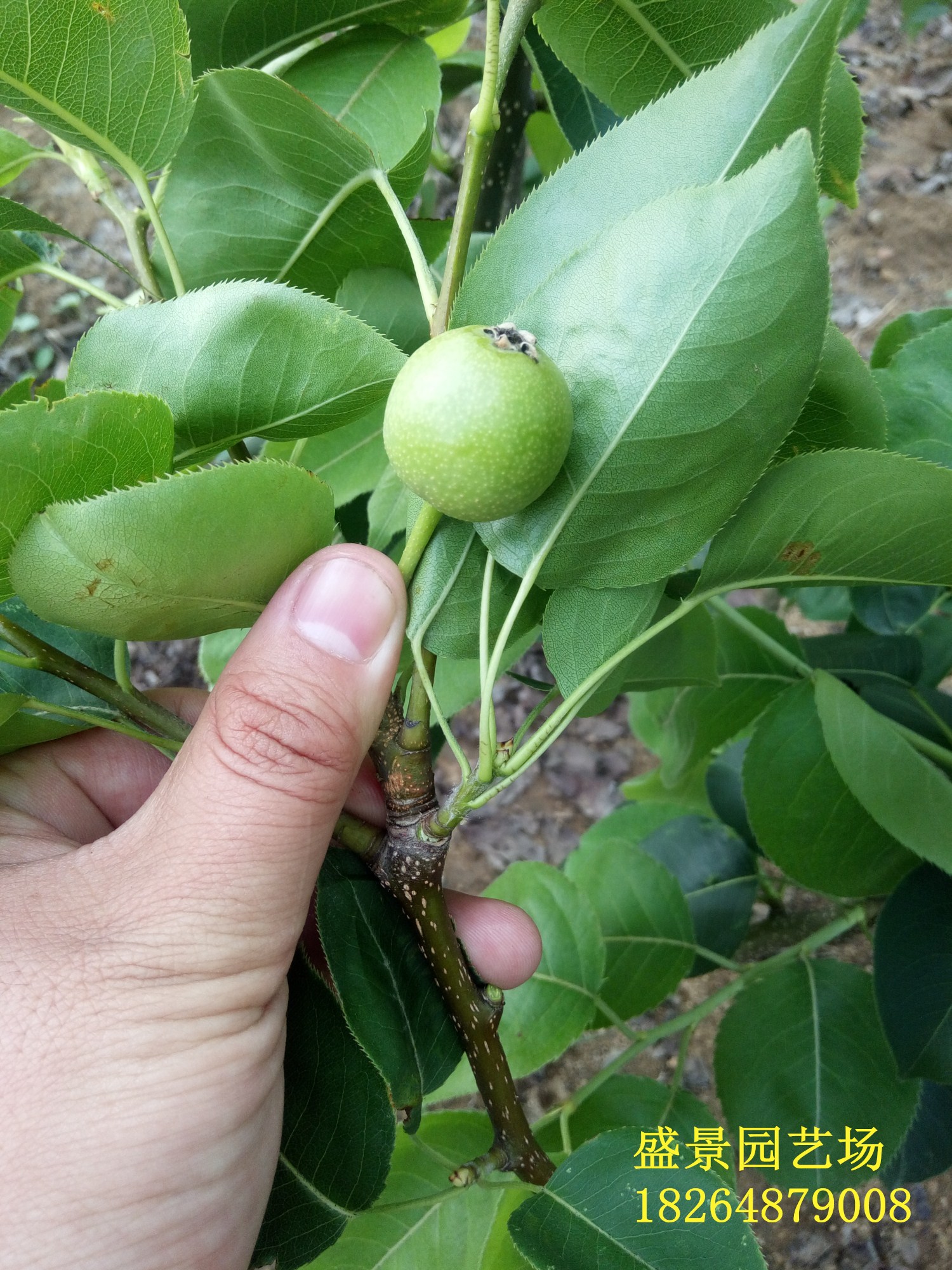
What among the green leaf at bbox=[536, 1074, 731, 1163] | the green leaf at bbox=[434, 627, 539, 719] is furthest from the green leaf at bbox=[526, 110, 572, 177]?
the green leaf at bbox=[536, 1074, 731, 1163]

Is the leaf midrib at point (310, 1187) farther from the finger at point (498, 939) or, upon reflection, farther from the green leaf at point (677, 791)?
the green leaf at point (677, 791)

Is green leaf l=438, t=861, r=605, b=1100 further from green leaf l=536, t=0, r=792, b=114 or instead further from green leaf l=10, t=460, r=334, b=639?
green leaf l=536, t=0, r=792, b=114

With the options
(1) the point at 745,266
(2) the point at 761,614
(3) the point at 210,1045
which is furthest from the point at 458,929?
(1) the point at 745,266

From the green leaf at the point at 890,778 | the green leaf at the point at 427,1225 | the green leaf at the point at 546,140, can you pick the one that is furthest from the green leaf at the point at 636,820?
the green leaf at the point at 546,140

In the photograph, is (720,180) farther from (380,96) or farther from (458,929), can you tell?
(458,929)

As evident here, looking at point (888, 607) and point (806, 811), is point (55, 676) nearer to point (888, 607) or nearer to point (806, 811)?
point (806, 811)

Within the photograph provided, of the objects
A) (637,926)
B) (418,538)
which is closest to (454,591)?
(418,538)

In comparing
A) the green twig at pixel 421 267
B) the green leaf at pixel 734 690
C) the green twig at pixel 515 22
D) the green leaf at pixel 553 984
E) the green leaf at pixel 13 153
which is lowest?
the green leaf at pixel 553 984
